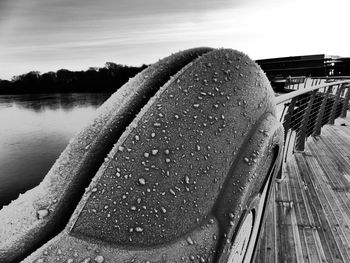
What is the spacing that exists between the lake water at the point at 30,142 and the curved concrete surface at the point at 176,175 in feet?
69.5

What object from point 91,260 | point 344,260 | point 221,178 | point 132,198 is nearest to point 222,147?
point 221,178

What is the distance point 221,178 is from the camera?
2.62ft

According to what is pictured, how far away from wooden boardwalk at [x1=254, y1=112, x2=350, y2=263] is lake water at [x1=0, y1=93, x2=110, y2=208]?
18.7 m

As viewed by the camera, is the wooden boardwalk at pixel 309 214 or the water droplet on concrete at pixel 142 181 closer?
the water droplet on concrete at pixel 142 181

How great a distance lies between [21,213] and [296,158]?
4.91 metres

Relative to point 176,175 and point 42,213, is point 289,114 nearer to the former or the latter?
point 176,175

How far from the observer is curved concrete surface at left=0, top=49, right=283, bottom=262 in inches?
27.1

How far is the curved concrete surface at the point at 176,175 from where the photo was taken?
0.69 meters

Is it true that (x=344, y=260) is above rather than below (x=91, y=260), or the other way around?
below

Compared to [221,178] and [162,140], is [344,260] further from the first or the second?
[162,140]

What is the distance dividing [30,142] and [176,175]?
6239 cm

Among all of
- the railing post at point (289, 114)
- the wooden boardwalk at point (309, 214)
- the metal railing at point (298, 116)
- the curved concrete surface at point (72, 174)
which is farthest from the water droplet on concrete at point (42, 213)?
the railing post at point (289, 114)

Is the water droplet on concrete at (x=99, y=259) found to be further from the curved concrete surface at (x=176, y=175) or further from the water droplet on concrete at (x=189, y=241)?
the water droplet on concrete at (x=189, y=241)

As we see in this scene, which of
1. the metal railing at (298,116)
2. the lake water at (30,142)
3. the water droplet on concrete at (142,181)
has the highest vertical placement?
the water droplet on concrete at (142,181)
